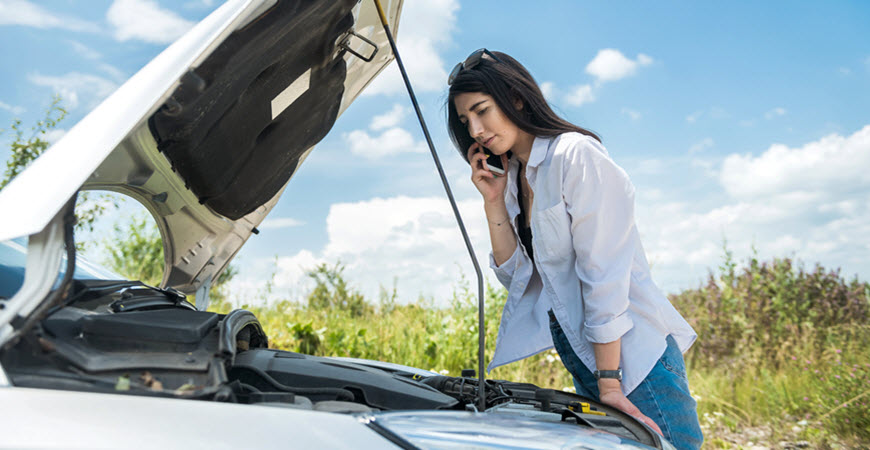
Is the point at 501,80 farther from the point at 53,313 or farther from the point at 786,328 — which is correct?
the point at 786,328

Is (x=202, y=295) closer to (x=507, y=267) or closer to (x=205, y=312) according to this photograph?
(x=205, y=312)

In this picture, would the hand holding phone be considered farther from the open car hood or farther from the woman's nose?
the open car hood

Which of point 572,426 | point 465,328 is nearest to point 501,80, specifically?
point 572,426

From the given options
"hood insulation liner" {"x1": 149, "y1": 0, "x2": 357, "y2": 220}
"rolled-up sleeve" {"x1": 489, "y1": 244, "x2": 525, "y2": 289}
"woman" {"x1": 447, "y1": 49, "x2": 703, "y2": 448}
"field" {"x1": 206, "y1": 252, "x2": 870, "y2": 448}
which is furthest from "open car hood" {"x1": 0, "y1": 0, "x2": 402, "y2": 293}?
"field" {"x1": 206, "y1": 252, "x2": 870, "y2": 448}

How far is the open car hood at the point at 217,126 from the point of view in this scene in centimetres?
113

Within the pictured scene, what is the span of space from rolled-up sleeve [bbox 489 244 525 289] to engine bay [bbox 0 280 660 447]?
0.59 m

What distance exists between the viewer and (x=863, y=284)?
6.65 metres

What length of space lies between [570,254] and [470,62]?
81cm

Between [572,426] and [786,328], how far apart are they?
5686mm

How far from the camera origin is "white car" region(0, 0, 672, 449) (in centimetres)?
98

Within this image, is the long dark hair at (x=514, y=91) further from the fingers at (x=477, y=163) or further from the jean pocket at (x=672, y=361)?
the jean pocket at (x=672, y=361)

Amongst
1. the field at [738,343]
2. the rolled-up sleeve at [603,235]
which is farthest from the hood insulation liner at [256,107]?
the field at [738,343]

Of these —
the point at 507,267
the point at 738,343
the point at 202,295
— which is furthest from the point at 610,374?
the point at 738,343

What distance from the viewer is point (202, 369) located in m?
1.15
